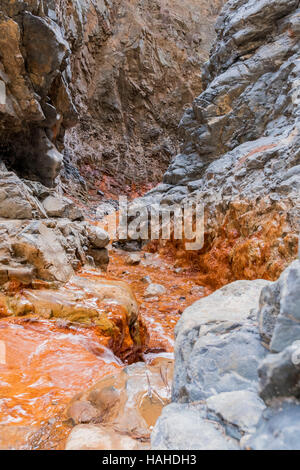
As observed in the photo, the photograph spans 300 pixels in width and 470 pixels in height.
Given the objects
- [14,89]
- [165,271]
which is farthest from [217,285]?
[14,89]

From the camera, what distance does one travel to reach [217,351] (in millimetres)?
1254

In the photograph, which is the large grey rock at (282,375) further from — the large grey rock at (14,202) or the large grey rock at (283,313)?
the large grey rock at (14,202)

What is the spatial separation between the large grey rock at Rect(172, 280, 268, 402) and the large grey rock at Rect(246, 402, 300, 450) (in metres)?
0.17

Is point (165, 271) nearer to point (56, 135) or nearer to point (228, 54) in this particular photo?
point (56, 135)

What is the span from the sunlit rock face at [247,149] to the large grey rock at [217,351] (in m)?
3.66

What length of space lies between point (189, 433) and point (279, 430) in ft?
1.14

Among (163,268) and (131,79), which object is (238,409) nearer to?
(163,268)

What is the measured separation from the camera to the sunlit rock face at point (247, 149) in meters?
5.37

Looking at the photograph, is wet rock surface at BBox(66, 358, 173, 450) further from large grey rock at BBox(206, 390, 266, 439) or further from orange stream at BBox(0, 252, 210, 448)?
large grey rock at BBox(206, 390, 266, 439)

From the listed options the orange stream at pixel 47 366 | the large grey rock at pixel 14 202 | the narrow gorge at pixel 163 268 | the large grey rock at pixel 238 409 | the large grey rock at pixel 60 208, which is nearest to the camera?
the large grey rock at pixel 238 409

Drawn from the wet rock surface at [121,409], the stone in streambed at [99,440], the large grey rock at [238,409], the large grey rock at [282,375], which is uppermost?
the large grey rock at [282,375]

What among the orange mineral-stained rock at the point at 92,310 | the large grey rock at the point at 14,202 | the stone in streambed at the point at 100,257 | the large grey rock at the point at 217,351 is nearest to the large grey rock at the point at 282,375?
the large grey rock at the point at 217,351

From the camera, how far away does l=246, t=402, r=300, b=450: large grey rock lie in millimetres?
Result: 807

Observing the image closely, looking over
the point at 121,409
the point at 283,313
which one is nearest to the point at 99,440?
the point at 121,409
